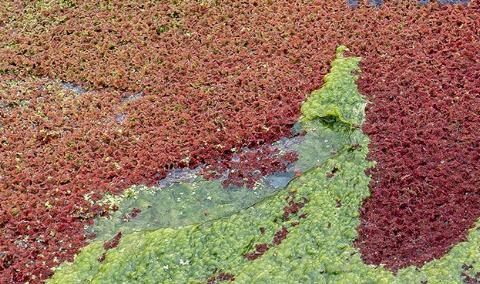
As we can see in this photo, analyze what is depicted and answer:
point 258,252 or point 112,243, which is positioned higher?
point 112,243

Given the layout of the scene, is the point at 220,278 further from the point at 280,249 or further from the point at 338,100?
the point at 338,100

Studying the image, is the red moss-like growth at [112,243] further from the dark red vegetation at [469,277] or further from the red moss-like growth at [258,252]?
the dark red vegetation at [469,277]

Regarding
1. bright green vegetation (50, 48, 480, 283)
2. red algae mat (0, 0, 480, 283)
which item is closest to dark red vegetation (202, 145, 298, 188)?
red algae mat (0, 0, 480, 283)

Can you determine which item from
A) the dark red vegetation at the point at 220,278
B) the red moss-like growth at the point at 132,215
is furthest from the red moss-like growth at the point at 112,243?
the dark red vegetation at the point at 220,278

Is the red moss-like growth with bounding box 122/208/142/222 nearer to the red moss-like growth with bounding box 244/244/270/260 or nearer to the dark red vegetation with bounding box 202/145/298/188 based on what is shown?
the dark red vegetation with bounding box 202/145/298/188

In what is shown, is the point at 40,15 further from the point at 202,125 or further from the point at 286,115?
the point at 286,115

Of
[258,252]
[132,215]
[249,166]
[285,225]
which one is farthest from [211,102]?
[258,252]

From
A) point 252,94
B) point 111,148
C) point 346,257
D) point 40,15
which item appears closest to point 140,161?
point 111,148
